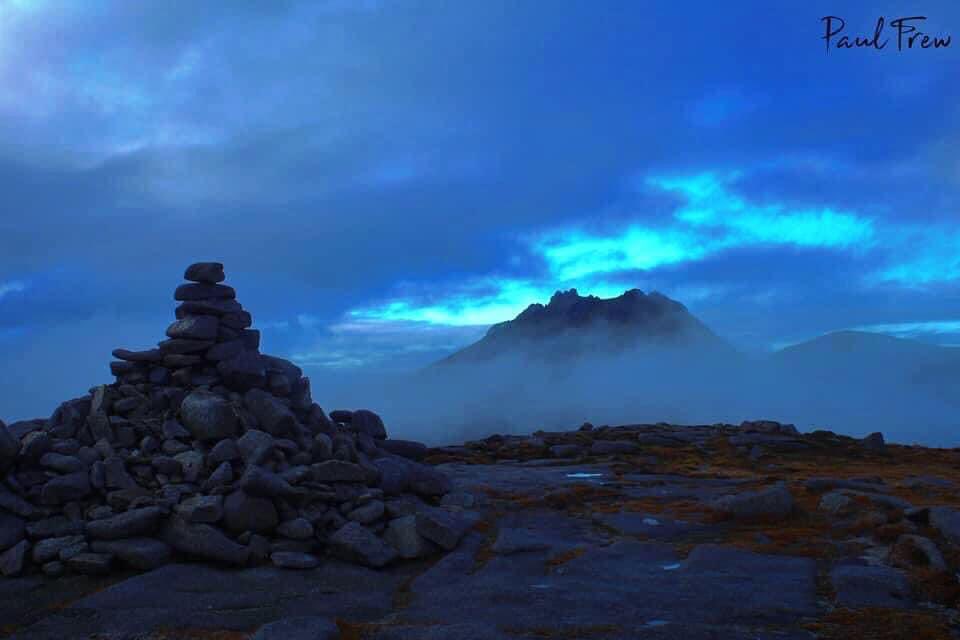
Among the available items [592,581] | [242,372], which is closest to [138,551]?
[242,372]

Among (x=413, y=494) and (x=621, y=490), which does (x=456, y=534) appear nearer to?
(x=413, y=494)

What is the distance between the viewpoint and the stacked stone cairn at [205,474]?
13.2m

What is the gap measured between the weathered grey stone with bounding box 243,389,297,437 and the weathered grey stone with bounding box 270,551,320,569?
13.5ft

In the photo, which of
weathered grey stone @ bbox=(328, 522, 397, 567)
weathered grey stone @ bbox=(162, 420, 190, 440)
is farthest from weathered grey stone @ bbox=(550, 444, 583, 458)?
weathered grey stone @ bbox=(162, 420, 190, 440)

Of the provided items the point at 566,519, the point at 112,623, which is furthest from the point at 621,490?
the point at 112,623

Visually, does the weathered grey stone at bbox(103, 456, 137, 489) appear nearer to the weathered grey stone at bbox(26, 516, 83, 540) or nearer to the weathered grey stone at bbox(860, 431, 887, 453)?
the weathered grey stone at bbox(26, 516, 83, 540)

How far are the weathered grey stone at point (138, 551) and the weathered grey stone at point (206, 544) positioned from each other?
0.79ft

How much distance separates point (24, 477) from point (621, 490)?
14.5 m

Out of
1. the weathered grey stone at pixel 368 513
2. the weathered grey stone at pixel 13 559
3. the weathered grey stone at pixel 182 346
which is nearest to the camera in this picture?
the weathered grey stone at pixel 13 559

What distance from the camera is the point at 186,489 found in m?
14.4

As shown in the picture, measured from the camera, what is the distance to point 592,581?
484 inches

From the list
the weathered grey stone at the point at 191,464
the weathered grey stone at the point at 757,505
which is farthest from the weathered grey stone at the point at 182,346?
the weathered grey stone at the point at 757,505

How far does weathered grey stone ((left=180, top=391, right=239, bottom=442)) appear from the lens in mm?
16031

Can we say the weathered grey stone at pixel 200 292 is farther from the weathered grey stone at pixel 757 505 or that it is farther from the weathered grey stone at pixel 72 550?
the weathered grey stone at pixel 757 505
